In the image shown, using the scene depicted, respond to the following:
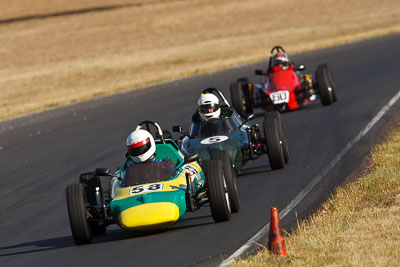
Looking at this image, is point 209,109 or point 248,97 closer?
point 209,109

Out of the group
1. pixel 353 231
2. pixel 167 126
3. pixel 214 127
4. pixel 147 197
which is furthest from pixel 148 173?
pixel 167 126

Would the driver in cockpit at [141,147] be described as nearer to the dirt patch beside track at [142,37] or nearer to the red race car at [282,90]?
the red race car at [282,90]

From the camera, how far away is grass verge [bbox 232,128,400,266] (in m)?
9.02

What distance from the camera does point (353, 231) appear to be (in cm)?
1014

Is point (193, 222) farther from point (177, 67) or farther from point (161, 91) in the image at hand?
point (177, 67)

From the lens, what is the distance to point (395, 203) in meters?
11.4

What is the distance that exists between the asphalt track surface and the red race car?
37 cm

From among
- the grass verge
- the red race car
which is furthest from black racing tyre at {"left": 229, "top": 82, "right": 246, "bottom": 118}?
the grass verge

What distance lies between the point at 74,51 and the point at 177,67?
561 inches

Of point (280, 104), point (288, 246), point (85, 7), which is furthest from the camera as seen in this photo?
point (85, 7)

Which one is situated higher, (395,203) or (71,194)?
(71,194)

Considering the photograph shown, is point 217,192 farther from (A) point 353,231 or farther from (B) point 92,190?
(A) point 353,231

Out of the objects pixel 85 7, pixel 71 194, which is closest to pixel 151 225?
Result: pixel 71 194

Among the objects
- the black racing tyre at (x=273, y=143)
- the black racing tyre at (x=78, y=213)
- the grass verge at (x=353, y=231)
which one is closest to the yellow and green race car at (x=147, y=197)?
the black racing tyre at (x=78, y=213)
